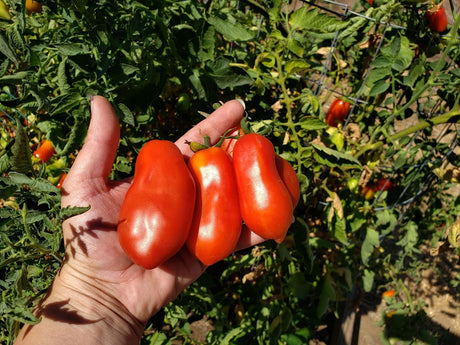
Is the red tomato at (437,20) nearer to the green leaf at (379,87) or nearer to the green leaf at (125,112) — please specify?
the green leaf at (379,87)

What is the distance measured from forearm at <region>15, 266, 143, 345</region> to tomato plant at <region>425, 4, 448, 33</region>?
5.25 feet

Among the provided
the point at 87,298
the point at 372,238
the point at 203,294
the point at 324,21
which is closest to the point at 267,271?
the point at 203,294


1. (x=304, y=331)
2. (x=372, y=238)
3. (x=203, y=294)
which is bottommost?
(x=304, y=331)

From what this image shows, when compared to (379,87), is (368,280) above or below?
below

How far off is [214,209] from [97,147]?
0.39 meters

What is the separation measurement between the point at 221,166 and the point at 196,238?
0.75ft

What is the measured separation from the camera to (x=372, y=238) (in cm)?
165

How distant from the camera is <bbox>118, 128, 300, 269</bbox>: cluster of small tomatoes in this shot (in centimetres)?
92

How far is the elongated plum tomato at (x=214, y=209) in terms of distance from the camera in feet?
3.29

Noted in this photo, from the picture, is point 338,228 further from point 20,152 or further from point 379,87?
point 20,152

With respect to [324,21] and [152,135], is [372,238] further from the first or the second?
[152,135]

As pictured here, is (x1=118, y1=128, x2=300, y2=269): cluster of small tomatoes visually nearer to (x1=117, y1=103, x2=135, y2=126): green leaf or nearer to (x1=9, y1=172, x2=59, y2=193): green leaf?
(x1=117, y1=103, x2=135, y2=126): green leaf

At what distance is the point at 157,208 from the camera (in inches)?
36.6

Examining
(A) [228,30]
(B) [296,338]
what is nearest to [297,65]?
(A) [228,30]
